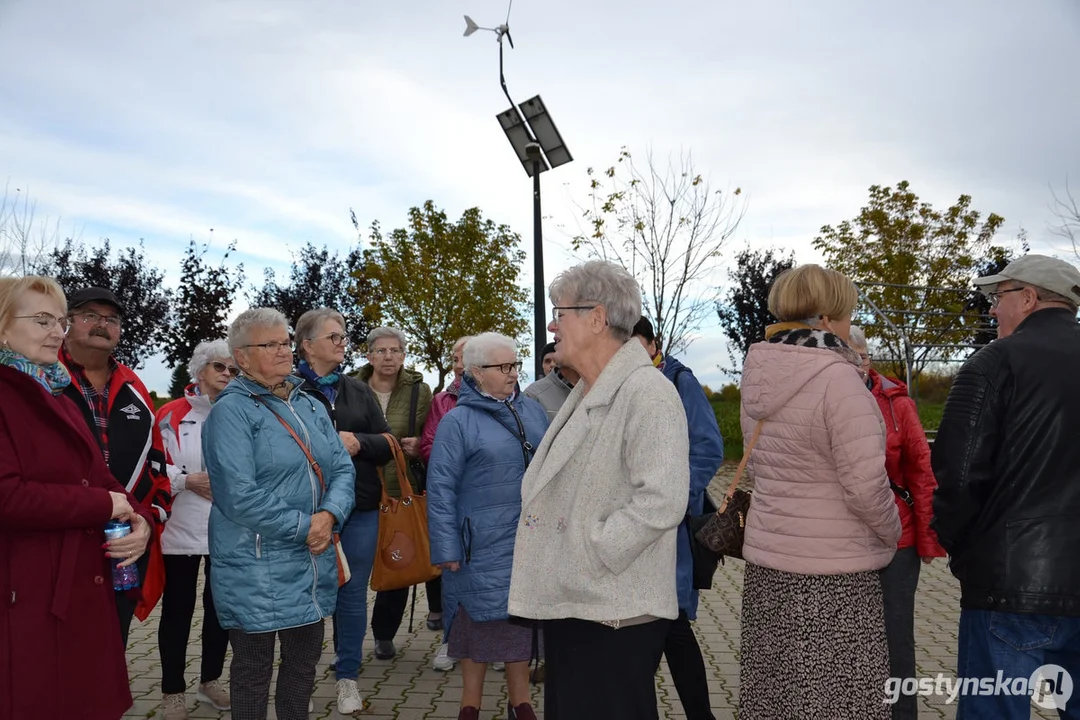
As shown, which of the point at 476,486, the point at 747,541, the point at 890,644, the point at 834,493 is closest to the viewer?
the point at 834,493

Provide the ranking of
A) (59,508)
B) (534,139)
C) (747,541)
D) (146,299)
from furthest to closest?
1. (146,299)
2. (534,139)
3. (747,541)
4. (59,508)

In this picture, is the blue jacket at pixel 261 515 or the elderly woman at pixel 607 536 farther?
the blue jacket at pixel 261 515

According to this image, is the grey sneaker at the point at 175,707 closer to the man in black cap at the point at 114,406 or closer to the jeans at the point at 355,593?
the man in black cap at the point at 114,406

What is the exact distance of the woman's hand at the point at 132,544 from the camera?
10.5 ft

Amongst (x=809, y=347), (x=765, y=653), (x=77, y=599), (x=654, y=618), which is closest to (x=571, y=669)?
(x=654, y=618)

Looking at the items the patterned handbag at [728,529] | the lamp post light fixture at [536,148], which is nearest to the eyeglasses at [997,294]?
the patterned handbag at [728,529]

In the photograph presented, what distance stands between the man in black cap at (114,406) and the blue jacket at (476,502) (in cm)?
144

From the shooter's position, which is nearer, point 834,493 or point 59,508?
point 59,508

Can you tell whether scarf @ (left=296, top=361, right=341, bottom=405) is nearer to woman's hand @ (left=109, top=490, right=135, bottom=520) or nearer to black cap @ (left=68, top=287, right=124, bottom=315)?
black cap @ (left=68, top=287, right=124, bottom=315)

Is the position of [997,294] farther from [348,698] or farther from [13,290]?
[348,698]

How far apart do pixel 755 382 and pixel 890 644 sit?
5.01 ft

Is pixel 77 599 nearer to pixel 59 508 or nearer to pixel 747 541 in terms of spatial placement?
pixel 59 508

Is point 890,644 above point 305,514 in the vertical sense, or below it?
below

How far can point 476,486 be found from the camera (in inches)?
174
